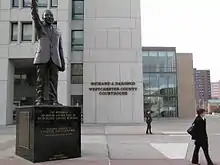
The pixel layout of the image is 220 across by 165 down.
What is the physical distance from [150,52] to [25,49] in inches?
1371

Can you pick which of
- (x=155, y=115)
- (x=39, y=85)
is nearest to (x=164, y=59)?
(x=155, y=115)

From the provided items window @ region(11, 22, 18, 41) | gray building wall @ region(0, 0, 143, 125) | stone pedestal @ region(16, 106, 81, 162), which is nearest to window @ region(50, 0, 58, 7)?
gray building wall @ region(0, 0, 143, 125)

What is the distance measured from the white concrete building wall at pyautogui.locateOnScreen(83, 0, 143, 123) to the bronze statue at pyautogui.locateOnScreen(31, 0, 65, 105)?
23.3 m

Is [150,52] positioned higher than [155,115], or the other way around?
[150,52]

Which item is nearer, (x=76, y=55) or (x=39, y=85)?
(x=39, y=85)

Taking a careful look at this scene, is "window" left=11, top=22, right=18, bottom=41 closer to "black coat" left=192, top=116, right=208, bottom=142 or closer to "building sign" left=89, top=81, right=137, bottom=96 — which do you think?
"building sign" left=89, top=81, right=137, bottom=96

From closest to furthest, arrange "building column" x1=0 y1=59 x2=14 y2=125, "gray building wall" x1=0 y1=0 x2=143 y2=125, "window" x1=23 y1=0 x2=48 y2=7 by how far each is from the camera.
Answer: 1. "building column" x1=0 y1=59 x2=14 y2=125
2. "gray building wall" x1=0 y1=0 x2=143 y2=125
3. "window" x1=23 y1=0 x2=48 y2=7

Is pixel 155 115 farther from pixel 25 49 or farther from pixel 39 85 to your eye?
pixel 39 85

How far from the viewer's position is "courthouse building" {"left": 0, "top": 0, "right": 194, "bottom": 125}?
3253 centimetres

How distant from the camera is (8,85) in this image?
106ft

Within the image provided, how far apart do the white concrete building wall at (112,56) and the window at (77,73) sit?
82cm

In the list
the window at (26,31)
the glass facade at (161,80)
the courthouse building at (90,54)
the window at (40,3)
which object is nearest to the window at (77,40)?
the courthouse building at (90,54)

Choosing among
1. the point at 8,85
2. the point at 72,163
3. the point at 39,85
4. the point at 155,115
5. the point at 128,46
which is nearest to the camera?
the point at 72,163

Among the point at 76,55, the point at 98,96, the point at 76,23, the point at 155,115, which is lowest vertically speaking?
the point at 155,115
